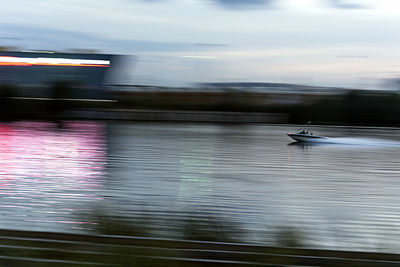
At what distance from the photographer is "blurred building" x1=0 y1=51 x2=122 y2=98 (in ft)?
116

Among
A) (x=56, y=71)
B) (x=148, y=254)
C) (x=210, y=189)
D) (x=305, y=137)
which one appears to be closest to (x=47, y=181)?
(x=210, y=189)

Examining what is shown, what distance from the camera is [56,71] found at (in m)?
36.4

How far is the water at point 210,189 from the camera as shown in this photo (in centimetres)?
576

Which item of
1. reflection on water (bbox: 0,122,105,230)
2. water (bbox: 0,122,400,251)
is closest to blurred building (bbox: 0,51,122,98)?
reflection on water (bbox: 0,122,105,230)

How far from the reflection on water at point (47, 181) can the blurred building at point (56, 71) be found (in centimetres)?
2066

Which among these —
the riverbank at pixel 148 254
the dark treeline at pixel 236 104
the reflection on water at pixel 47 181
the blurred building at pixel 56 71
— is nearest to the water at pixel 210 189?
the reflection on water at pixel 47 181

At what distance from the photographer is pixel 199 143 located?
1822 centimetres

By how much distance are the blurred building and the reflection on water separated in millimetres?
20658

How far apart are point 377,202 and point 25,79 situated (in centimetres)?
3235

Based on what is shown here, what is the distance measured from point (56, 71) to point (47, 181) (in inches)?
1149

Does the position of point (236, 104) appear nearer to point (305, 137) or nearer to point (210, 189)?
point (305, 137)

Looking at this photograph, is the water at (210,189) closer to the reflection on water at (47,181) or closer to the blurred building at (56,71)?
the reflection on water at (47,181)

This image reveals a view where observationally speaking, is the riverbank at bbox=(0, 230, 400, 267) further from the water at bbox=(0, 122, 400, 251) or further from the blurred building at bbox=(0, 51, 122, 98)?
the blurred building at bbox=(0, 51, 122, 98)

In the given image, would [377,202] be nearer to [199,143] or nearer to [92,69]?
[199,143]
